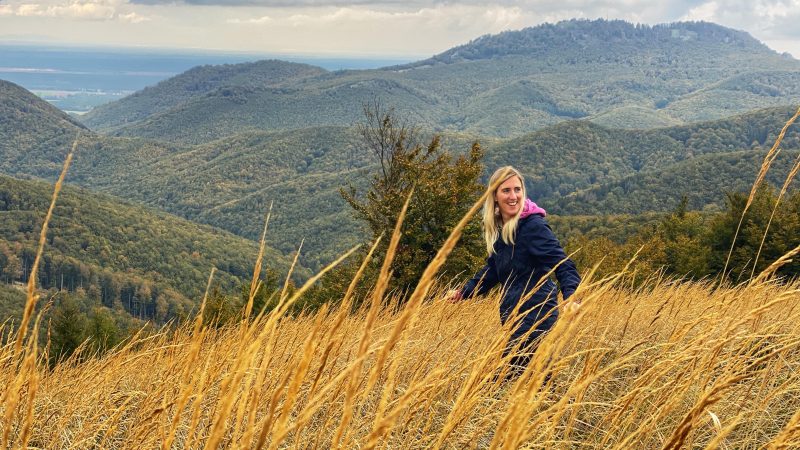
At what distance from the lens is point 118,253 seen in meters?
122

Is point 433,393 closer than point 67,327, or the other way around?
point 433,393

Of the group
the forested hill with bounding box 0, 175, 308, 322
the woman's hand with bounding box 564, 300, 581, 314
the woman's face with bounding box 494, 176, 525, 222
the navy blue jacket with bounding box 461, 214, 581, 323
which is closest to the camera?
the woman's hand with bounding box 564, 300, 581, 314

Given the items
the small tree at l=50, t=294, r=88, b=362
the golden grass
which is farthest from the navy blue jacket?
the small tree at l=50, t=294, r=88, b=362

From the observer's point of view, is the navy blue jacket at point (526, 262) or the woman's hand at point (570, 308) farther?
the navy blue jacket at point (526, 262)

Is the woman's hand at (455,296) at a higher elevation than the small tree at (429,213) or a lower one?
higher

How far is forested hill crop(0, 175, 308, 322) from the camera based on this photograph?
10425 cm

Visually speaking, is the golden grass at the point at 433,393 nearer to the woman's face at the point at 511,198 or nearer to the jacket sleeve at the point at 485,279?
the jacket sleeve at the point at 485,279

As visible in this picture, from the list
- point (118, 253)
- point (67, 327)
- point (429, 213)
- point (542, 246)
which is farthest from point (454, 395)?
point (118, 253)

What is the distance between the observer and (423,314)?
3613mm

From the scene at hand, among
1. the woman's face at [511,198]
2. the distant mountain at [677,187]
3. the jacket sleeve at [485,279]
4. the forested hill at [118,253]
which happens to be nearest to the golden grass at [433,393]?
the jacket sleeve at [485,279]

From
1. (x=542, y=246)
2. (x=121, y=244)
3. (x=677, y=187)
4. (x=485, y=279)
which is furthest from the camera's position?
(x=677, y=187)

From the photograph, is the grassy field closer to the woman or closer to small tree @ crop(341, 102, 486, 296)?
the woman

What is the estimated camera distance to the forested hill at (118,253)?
342 feet

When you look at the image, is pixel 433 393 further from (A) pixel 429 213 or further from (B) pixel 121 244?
(B) pixel 121 244
